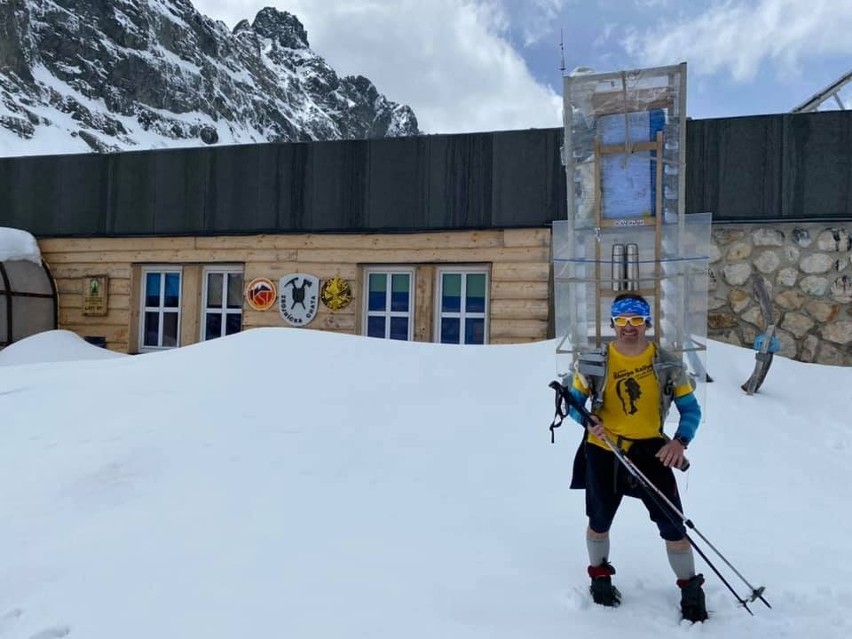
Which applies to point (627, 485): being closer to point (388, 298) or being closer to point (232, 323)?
point (388, 298)

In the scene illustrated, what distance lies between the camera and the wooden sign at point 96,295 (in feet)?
41.0

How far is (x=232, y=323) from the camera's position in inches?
475

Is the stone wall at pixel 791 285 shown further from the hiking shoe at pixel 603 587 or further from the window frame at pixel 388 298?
the hiking shoe at pixel 603 587

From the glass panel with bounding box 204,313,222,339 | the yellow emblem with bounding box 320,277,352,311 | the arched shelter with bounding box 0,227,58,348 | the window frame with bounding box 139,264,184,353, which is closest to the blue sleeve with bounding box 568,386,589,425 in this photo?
the yellow emblem with bounding box 320,277,352,311

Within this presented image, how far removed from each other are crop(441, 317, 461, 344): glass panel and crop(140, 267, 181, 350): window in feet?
16.5

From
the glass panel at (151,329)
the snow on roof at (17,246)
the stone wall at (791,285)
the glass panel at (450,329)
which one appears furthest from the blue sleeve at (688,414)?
the snow on roof at (17,246)

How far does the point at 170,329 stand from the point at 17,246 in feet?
10.8

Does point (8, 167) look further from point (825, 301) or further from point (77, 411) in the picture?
point (825, 301)

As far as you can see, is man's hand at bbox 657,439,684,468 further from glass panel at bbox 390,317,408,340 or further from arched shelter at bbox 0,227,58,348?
arched shelter at bbox 0,227,58,348

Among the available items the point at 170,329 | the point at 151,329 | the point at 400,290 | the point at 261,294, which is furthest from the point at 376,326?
the point at 151,329

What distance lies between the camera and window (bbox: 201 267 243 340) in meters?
12.1

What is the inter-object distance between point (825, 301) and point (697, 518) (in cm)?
666

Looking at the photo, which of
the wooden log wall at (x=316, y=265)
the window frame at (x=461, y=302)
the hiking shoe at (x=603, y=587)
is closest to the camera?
Result: the hiking shoe at (x=603, y=587)

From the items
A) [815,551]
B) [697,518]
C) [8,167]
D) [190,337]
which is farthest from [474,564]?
[8,167]
